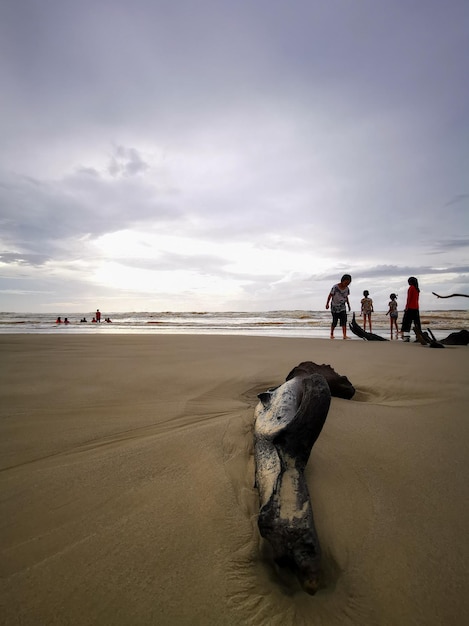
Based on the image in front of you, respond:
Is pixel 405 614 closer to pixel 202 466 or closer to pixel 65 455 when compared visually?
pixel 202 466

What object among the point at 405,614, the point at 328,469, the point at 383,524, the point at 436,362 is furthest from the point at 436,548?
the point at 436,362

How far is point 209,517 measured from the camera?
1274mm

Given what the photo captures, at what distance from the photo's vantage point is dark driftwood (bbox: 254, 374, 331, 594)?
999mm

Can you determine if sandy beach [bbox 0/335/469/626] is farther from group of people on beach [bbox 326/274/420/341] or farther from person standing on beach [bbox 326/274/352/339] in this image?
person standing on beach [bbox 326/274/352/339]

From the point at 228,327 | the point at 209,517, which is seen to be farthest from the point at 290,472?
the point at 228,327

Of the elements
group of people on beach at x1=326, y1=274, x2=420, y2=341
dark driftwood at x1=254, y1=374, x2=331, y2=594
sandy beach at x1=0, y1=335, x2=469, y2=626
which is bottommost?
sandy beach at x1=0, y1=335, x2=469, y2=626

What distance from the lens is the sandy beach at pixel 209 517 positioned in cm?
92

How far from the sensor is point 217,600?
0.94 m

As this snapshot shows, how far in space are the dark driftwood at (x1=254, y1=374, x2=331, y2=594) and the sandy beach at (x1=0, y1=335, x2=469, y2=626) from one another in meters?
0.08

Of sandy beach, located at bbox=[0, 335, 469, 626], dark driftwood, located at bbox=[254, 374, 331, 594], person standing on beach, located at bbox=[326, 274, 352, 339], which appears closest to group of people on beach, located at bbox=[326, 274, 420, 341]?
person standing on beach, located at bbox=[326, 274, 352, 339]

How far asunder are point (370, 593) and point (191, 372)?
11.0 feet

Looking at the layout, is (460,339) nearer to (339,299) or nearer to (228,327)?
(339,299)

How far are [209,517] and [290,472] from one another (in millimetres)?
378

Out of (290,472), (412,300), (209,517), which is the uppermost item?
(412,300)
